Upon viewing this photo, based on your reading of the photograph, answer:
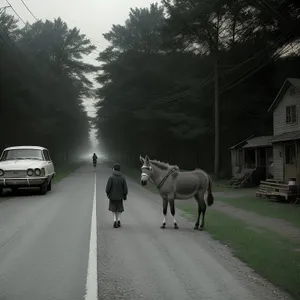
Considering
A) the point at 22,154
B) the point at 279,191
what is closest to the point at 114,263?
the point at 279,191

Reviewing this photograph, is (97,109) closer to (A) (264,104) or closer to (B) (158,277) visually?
(A) (264,104)

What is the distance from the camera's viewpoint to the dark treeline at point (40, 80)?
44.1 metres

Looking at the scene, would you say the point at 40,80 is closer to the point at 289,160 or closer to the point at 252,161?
the point at 252,161

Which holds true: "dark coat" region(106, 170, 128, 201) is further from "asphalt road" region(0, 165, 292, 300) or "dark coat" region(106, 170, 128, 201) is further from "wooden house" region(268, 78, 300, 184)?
"wooden house" region(268, 78, 300, 184)

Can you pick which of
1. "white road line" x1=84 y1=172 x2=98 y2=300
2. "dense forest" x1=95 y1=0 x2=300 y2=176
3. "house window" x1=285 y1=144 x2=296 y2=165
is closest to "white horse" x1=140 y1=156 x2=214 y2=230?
"white road line" x1=84 y1=172 x2=98 y2=300

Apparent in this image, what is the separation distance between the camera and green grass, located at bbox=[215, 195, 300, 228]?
15.1 metres

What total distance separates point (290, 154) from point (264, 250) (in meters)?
19.2

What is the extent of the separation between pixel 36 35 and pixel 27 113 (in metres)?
17.1

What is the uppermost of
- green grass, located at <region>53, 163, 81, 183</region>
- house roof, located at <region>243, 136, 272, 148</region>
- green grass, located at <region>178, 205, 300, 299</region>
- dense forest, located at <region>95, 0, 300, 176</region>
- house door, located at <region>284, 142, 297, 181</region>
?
dense forest, located at <region>95, 0, 300, 176</region>

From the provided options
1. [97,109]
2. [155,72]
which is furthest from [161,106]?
[97,109]

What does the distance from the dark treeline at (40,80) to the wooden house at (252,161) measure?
70.8 ft

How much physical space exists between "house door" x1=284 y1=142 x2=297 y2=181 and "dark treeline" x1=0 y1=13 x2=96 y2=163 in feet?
77.4

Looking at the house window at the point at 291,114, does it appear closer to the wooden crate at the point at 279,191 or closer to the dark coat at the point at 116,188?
the wooden crate at the point at 279,191

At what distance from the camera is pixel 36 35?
197 ft
